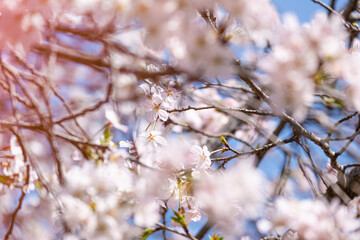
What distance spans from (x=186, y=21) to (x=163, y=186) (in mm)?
760

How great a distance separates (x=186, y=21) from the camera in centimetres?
77

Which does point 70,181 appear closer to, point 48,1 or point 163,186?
point 163,186

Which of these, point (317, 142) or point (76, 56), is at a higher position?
point (76, 56)

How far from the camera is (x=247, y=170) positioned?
39.3 inches

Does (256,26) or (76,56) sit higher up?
(76,56)

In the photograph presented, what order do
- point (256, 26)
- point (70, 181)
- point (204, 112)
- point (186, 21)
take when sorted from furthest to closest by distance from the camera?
point (204, 112) → point (70, 181) → point (256, 26) → point (186, 21)

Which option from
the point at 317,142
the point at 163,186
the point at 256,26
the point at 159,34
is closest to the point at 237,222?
the point at 163,186

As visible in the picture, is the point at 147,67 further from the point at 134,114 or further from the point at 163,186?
the point at 163,186

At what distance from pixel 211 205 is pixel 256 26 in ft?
1.81

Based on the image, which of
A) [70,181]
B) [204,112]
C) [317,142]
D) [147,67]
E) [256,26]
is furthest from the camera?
[204,112]

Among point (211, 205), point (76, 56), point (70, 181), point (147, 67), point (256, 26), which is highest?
point (147, 67)

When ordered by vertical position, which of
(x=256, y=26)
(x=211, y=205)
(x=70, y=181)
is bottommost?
(x=211, y=205)

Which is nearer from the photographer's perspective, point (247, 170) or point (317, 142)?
point (247, 170)

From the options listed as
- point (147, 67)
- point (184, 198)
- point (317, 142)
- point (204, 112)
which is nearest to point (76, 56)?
point (147, 67)
